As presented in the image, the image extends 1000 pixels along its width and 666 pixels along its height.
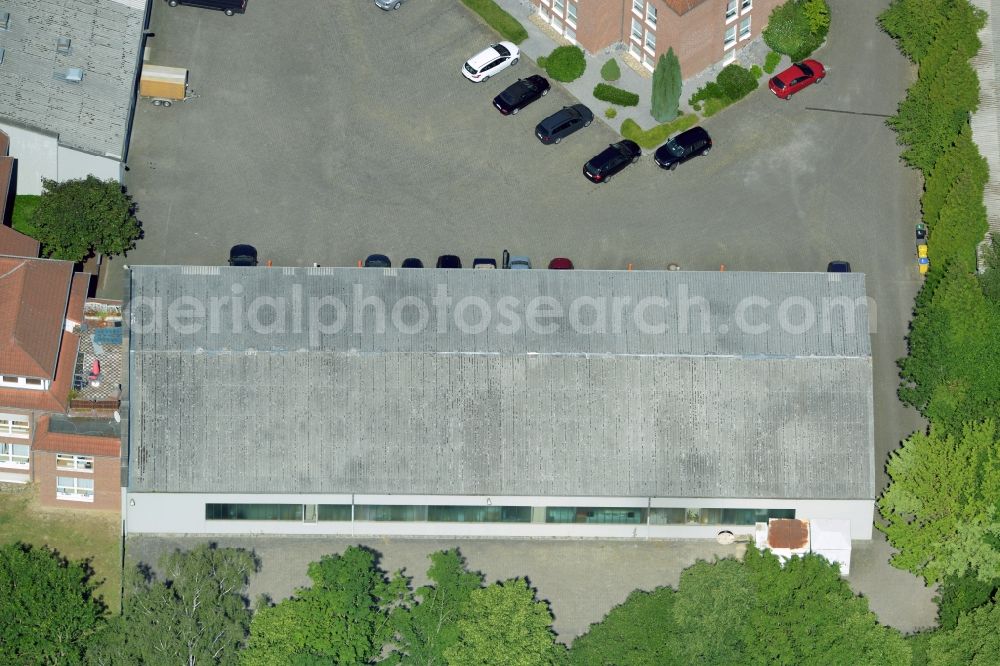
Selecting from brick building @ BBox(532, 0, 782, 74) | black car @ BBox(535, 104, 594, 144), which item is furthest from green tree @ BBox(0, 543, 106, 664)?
brick building @ BBox(532, 0, 782, 74)

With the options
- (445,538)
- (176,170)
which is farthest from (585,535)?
(176,170)

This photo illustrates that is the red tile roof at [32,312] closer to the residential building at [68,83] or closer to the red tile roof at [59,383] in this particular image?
the red tile roof at [59,383]

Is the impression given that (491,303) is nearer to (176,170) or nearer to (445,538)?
(445,538)

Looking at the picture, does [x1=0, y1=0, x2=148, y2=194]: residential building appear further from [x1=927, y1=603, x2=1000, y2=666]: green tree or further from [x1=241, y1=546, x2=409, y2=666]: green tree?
[x1=927, y1=603, x2=1000, y2=666]: green tree

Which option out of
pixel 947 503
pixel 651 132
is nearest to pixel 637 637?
pixel 947 503

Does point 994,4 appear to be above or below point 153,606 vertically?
above

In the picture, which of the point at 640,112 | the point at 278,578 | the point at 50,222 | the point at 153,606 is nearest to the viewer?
the point at 153,606

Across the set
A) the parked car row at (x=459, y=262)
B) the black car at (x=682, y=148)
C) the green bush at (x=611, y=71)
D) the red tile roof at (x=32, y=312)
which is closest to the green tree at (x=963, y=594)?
the parked car row at (x=459, y=262)
